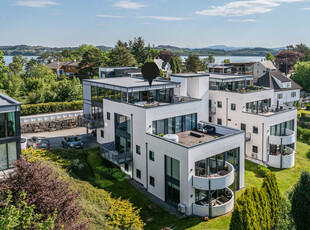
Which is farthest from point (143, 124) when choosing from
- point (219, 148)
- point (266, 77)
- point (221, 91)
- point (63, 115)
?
point (266, 77)

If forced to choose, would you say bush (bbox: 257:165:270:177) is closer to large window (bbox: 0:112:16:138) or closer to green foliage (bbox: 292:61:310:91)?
large window (bbox: 0:112:16:138)

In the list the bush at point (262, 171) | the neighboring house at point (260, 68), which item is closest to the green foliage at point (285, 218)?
the bush at point (262, 171)

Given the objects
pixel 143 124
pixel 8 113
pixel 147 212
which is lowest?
pixel 147 212

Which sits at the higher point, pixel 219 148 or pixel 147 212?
pixel 219 148

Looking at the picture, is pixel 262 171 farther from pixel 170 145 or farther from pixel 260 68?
pixel 260 68

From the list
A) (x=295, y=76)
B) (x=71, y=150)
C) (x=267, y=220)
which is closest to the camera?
(x=267, y=220)

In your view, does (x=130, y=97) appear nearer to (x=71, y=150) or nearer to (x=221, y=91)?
(x=71, y=150)

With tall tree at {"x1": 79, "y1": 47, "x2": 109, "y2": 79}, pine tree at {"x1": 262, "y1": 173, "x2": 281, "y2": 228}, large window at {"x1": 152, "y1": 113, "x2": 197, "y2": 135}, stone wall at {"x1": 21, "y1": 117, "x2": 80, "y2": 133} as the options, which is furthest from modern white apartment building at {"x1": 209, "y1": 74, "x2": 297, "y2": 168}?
tall tree at {"x1": 79, "y1": 47, "x2": 109, "y2": 79}
